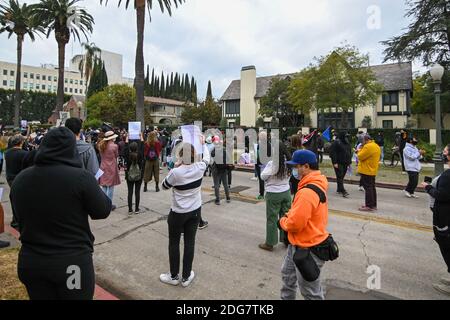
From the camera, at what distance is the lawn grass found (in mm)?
3340

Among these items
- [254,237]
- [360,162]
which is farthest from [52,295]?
[360,162]

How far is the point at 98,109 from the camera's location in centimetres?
4731

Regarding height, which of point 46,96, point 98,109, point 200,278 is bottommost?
point 200,278

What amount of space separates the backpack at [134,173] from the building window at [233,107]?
127ft

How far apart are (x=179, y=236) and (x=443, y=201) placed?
3193 mm

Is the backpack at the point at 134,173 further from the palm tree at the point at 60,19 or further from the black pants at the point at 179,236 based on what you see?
the palm tree at the point at 60,19

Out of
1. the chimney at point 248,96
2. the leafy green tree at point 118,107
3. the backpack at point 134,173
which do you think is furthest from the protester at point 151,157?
the leafy green tree at point 118,107

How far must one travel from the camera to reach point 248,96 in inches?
1687

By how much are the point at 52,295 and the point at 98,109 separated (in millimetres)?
49880

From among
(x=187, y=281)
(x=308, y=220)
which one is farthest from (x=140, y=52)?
(x=308, y=220)

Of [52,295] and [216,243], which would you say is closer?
[52,295]

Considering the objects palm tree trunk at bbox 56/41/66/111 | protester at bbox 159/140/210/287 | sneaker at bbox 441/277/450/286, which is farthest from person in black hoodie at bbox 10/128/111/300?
palm tree trunk at bbox 56/41/66/111
